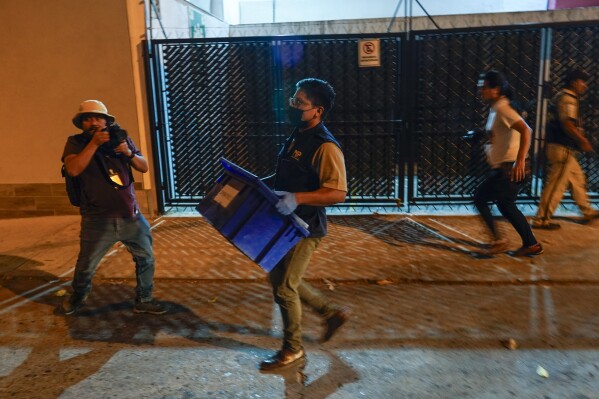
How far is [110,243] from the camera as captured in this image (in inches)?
159

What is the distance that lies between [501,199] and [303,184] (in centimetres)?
278

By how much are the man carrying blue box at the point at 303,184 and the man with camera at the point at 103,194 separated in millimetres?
1308

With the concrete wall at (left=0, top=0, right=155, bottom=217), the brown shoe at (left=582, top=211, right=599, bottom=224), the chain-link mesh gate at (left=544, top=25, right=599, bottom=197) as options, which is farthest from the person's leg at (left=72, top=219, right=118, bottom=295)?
the chain-link mesh gate at (left=544, top=25, right=599, bottom=197)

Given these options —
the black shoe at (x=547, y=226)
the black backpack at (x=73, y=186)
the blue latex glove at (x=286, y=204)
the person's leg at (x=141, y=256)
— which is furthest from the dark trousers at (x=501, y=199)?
the black backpack at (x=73, y=186)

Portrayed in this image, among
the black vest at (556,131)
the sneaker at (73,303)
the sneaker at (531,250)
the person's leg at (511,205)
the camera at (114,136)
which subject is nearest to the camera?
the camera at (114,136)

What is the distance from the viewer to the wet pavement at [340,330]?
3.21 meters

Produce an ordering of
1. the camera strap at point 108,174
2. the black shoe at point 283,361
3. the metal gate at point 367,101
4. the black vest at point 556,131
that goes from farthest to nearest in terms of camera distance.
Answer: the metal gate at point 367,101
the black vest at point 556,131
the camera strap at point 108,174
the black shoe at point 283,361

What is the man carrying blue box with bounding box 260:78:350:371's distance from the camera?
120 inches

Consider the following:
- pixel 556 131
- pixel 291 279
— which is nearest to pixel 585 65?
pixel 556 131

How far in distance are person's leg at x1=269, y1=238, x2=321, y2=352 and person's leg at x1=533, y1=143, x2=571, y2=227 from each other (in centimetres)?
400

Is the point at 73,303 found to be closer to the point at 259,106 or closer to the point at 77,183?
the point at 77,183

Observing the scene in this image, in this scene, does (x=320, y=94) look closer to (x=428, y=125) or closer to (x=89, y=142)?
(x=89, y=142)

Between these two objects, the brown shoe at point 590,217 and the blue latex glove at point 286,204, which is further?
the brown shoe at point 590,217

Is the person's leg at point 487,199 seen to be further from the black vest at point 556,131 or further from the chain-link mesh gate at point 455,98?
the chain-link mesh gate at point 455,98
